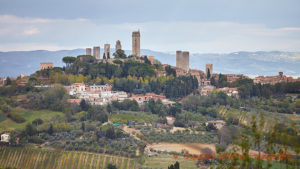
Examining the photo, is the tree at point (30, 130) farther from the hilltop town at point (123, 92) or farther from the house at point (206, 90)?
the house at point (206, 90)

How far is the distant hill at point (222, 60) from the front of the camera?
85125 millimetres

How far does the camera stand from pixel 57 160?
23.9 metres

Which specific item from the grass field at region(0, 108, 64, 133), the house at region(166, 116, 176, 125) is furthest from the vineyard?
the house at region(166, 116, 176, 125)

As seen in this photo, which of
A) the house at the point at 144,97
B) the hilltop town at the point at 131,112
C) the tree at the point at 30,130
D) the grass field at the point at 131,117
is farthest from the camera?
the house at the point at 144,97

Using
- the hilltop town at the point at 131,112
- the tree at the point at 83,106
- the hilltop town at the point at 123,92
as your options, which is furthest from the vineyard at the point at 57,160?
the hilltop town at the point at 123,92

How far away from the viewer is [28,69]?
8250cm

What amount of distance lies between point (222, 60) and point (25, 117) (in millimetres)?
107439

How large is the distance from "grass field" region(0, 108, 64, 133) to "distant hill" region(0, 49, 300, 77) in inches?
1916

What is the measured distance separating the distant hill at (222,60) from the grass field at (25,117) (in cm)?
4866

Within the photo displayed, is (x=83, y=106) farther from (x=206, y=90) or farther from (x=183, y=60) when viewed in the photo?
(x=183, y=60)

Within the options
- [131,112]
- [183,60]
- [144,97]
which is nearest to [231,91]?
[144,97]

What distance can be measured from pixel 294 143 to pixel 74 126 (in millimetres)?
21967

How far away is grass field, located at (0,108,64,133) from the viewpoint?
3045cm

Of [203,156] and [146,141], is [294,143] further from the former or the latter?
[146,141]
